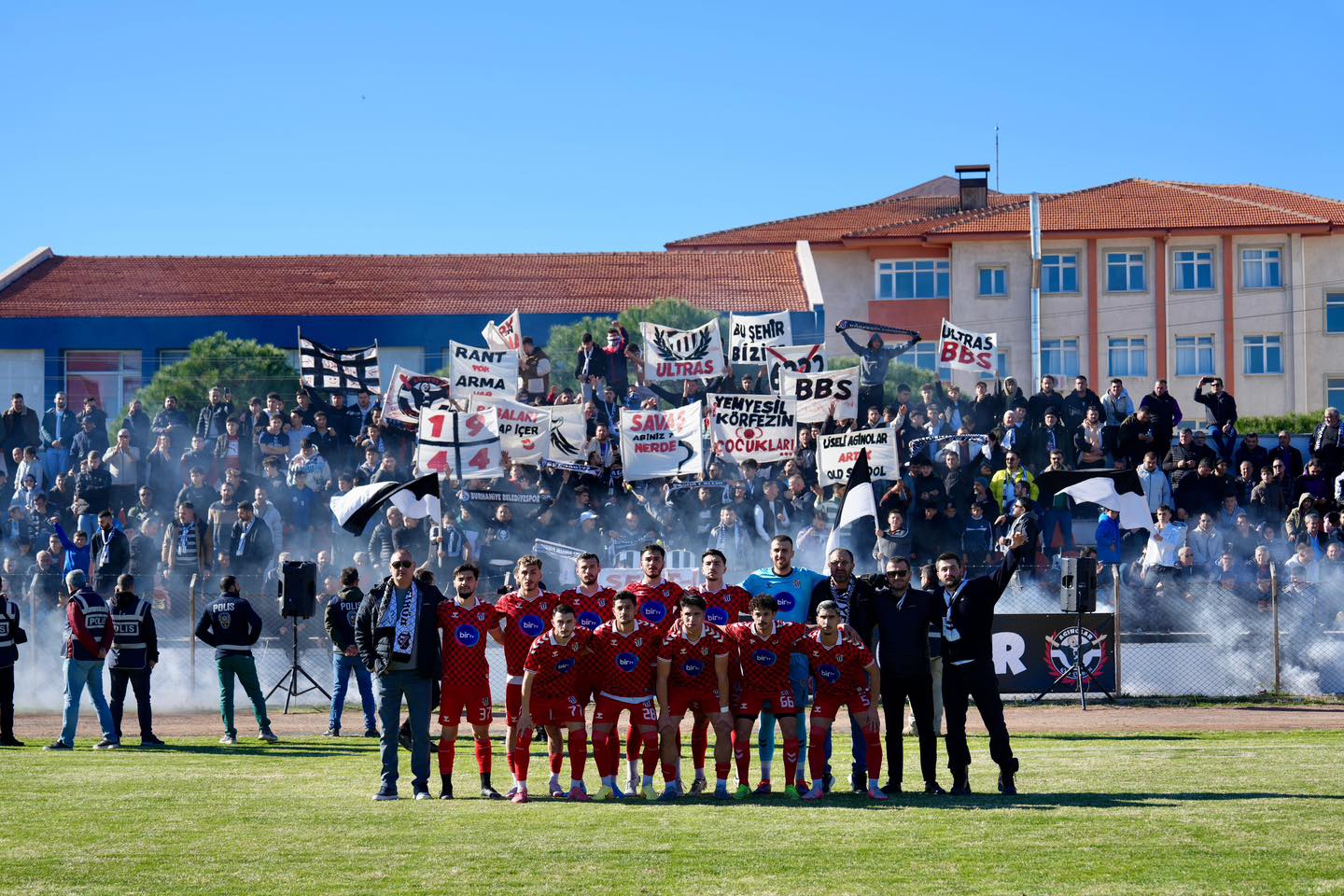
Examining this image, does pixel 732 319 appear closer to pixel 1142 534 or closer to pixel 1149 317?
pixel 1142 534

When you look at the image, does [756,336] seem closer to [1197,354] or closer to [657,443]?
[657,443]

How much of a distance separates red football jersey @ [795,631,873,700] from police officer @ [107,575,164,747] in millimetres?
8227

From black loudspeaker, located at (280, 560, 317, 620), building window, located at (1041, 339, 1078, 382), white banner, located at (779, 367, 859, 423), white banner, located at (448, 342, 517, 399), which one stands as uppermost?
building window, located at (1041, 339, 1078, 382)

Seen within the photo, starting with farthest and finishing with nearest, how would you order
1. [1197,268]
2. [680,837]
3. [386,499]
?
[1197,268], [386,499], [680,837]

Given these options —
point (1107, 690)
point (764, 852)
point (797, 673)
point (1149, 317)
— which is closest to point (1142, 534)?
point (1107, 690)

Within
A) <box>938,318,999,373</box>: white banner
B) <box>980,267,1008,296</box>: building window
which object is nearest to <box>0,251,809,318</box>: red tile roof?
<box>980,267,1008,296</box>: building window

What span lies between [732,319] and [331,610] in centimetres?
1174

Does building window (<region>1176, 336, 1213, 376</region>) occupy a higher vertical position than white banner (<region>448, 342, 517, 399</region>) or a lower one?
higher

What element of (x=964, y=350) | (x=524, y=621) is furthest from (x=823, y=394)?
(x=524, y=621)

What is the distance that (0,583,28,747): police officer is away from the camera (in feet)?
58.4

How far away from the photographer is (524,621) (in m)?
13.5

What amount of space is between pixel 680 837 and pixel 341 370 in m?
18.2

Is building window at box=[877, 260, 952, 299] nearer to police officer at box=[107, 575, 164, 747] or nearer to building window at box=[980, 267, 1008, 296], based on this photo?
building window at box=[980, 267, 1008, 296]

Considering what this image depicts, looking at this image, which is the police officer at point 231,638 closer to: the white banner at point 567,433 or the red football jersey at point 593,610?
the red football jersey at point 593,610
